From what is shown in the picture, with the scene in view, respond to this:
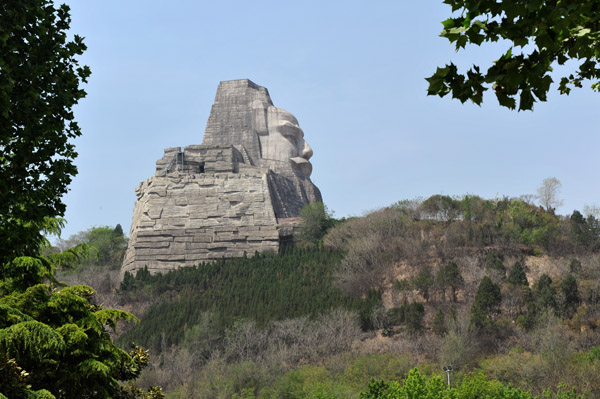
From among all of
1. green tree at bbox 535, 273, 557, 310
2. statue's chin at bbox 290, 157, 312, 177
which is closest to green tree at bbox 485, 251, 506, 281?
green tree at bbox 535, 273, 557, 310

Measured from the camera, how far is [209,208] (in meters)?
48.5

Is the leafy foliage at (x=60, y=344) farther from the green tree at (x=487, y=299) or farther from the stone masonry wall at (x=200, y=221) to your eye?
the stone masonry wall at (x=200, y=221)

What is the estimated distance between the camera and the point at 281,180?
53031 millimetres

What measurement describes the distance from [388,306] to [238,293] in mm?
8142

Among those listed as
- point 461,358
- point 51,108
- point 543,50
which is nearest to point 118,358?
point 51,108

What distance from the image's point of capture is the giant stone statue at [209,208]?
47.5 metres

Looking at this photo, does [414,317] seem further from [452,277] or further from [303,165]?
[303,165]

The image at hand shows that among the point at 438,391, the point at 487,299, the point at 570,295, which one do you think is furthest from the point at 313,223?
the point at 438,391

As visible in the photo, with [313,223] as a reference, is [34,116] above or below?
below

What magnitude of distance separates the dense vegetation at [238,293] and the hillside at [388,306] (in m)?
0.09

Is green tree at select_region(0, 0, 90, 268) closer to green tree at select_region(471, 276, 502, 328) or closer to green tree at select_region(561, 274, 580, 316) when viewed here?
green tree at select_region(471, 276, 502, 328)

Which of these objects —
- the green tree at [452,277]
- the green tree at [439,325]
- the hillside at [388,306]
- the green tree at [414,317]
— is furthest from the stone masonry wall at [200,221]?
the green tree at [439,325]

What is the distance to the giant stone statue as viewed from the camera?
4753cm

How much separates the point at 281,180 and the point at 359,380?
24576 millimetres
